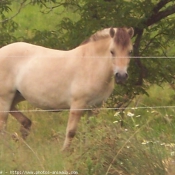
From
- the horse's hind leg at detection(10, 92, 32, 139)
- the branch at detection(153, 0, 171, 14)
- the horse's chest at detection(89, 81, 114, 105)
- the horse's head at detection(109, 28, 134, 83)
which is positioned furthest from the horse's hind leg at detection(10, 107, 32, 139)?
the branch at detection(153, 0, 171, 14)

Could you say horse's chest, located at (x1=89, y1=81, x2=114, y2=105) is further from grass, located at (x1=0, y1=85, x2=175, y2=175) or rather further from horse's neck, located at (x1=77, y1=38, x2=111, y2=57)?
grass, located at (x1=0, y1=85, x2=175, y2=175)

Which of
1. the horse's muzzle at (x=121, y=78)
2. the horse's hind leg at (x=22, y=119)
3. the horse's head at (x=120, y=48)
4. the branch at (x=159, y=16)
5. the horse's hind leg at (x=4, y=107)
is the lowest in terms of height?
the horse's hind leg at (x=22, y=119)

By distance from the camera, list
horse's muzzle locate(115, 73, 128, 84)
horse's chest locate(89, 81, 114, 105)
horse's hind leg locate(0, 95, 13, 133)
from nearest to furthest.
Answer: horse's muzzle locate(115, 73, 128, 84)
horse's chest locate(89, 81, 114, 105)
horse's hind leg locate(0, 95, 13, 133)

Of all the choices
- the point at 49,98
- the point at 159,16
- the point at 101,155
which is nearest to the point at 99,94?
the point at 49,98

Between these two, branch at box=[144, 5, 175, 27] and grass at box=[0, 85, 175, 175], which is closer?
grass at box=[0, 85, 175, 175]

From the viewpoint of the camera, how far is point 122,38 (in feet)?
26.4

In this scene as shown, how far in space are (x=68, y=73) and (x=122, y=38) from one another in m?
0.79

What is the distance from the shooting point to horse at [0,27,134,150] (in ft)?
26.6

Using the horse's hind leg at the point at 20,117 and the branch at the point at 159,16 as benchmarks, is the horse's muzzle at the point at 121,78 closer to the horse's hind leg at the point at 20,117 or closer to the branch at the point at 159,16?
the horse's hind leg at the point at 20,117

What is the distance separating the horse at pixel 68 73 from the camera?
26.6 feet

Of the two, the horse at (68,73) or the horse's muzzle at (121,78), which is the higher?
the horse's muzzle at (121,78)

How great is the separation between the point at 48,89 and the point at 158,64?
2.35 metres

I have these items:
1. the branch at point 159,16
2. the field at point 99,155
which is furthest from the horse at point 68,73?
the branch at point 159,16

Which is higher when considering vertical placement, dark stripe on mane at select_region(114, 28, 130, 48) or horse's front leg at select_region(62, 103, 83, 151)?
dark stripe on mane at select_region(114, 28, 130, 48)
